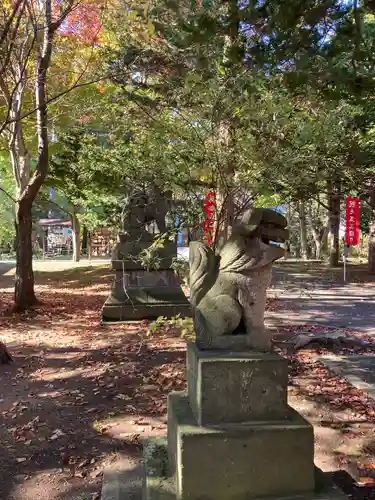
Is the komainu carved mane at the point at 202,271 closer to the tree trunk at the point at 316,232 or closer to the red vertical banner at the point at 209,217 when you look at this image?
the red vertical banner at the point at 209,217

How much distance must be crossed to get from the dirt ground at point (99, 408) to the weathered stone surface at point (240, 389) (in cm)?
103

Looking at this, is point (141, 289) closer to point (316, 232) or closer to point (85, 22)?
point (85, 22)

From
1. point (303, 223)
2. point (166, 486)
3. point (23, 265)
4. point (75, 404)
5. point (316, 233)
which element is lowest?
point (75, 404)

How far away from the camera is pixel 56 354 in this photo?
7.36 meters

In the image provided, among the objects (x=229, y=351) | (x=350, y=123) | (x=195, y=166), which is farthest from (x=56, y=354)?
(x=350, y=123)

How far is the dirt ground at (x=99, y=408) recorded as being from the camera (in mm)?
3805

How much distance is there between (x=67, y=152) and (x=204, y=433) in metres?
12.9

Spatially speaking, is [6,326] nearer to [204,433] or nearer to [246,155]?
[246,155]

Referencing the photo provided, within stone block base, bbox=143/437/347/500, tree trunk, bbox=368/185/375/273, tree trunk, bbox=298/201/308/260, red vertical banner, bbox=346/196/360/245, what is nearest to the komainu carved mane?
stone block base, bbox=143/437/347/500

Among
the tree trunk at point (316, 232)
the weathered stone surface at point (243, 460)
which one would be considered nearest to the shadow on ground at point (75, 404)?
the weathered stone surface at point (243, 460)

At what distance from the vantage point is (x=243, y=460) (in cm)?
271

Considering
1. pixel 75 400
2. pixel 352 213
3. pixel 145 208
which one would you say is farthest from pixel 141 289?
pixel 352 213

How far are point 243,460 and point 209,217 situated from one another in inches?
215

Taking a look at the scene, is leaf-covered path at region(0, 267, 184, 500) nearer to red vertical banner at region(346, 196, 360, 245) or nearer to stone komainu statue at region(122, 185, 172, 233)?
stone komainu statue at region(122, 185, 172, 233)
